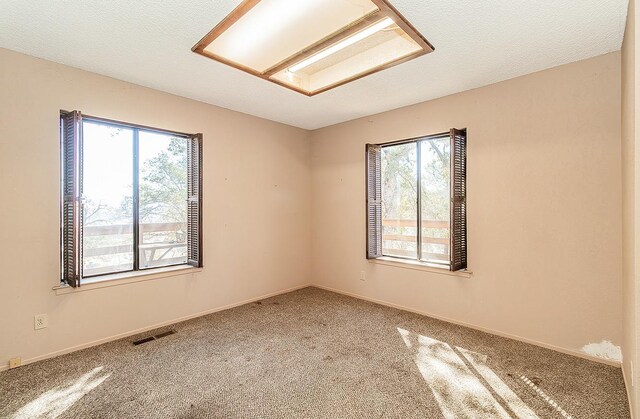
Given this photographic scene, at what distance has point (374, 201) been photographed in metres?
4.11

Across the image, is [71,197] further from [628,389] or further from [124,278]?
[628,389]

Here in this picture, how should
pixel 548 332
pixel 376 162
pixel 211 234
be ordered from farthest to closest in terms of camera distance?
A: pixel 376 162 → pixel 211 234 → pixel 548 332

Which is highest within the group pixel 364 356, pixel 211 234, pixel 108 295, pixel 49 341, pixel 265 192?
pixel 265 192

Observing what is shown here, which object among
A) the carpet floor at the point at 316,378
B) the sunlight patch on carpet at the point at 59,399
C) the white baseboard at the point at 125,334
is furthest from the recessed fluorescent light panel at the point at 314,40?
the white baseboard at the point at 125,334

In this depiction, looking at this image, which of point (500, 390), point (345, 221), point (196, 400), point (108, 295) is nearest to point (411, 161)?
point (345, 221)

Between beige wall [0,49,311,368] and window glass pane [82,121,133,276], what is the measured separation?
241 millimetres

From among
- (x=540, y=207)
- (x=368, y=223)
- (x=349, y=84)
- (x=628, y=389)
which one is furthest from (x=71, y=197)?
(x=628, y=389)

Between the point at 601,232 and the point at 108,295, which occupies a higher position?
the point at 601,232

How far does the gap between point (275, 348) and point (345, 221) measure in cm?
214

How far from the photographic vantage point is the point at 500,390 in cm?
210

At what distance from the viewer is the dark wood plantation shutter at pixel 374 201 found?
13.3 ft

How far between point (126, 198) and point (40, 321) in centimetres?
125

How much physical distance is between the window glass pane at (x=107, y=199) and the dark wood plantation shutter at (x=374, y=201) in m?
2.79

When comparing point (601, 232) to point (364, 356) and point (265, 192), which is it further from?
point (265, 192)
